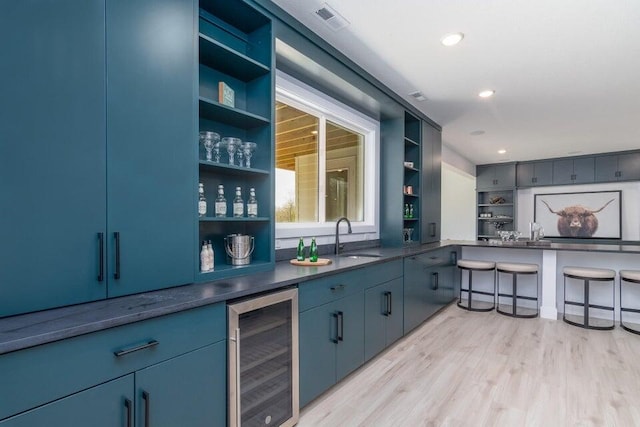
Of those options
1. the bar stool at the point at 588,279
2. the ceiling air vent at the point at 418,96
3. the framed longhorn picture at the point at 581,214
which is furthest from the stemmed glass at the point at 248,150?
the framed longhorn picture at the point at 581,214

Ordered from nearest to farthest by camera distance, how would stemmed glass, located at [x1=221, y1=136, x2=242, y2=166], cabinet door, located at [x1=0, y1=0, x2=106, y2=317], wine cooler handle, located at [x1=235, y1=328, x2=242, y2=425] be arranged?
cabinet door, located at [x1=0, y1=0, x2=106, y2=317] → wine cooler handle, located at [x1=235, y1=328, x2=242, y2=425] → stemmed glass, located at [x1=221, y1=136, x2=242, y2=166]

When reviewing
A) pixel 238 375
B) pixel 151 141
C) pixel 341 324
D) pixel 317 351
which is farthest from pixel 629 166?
pixel 151 141

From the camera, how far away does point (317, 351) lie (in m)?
2.05

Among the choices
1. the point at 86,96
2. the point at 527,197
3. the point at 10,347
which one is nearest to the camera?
the point at 10,347

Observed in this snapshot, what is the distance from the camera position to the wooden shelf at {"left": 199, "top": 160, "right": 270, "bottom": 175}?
182cm

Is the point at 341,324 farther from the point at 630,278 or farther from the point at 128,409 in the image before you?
the point at 630,278

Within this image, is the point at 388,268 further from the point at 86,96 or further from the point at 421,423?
the point at 86,96

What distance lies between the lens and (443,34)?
95.3 inches

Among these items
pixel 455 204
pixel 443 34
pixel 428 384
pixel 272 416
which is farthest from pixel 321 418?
pixel 455 204

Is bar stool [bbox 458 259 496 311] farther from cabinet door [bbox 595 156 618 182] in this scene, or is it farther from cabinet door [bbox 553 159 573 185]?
cabinet door [bbox 595 156 618 182]

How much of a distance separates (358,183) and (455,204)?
17.4ft

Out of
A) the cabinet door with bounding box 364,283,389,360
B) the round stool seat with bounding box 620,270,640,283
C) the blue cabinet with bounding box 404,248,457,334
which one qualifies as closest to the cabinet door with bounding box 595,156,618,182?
the round stool seat with bounding box 620,270,640,283

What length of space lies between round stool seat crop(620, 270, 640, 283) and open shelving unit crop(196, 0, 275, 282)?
3777mm

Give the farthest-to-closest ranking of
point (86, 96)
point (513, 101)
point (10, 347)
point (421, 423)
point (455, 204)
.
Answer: point (455, 204) < point (513, 101) < point (421, 423) < point (86, 96) < point (10, 347)
